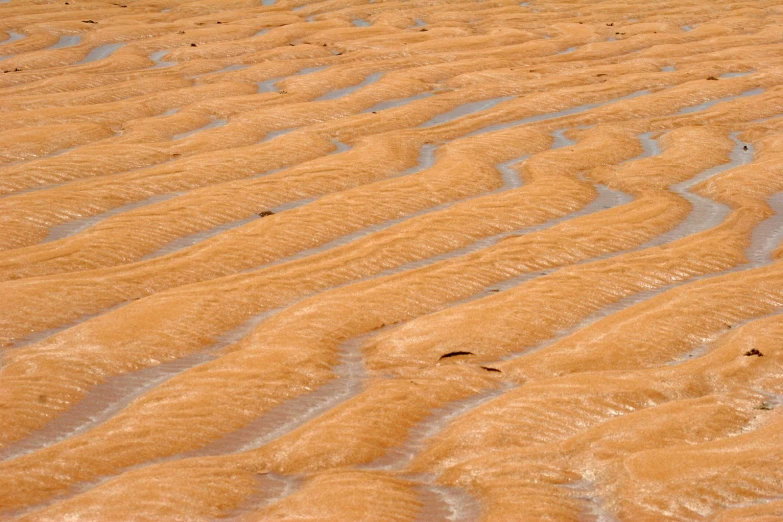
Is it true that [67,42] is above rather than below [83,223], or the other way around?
above

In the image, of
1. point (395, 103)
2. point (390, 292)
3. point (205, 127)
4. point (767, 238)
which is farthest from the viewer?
point (395, 103)

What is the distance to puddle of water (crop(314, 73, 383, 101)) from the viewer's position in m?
24.6

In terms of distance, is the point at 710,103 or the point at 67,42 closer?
the point at 710,103

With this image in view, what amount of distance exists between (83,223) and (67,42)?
1606cm

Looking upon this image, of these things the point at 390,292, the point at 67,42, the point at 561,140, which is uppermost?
the point at 67,42

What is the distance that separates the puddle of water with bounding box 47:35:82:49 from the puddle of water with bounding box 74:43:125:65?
32.6 inches

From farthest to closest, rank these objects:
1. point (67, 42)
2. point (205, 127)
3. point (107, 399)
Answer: point (67, 42) < point (205, 127) < point (107, 399)

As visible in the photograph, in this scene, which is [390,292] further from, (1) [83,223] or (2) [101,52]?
(2) [101,52]

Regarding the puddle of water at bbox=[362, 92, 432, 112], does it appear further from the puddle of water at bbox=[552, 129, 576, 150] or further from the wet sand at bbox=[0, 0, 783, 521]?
the puddle of water at bbox=[552, 129, 576, 150]

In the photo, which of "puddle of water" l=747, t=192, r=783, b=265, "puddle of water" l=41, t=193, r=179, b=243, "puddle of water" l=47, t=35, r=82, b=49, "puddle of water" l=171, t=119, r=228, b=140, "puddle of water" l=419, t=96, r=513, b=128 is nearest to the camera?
"puddle of water" l=747, t=192, r=783, b=265

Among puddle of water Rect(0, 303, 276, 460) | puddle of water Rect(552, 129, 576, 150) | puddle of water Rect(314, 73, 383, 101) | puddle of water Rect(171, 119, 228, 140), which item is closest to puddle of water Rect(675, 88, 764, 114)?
puddle of water Rect(552, 129, 576, 150)

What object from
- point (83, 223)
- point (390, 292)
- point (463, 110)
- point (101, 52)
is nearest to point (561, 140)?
point (463, 110)

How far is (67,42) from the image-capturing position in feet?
99.6

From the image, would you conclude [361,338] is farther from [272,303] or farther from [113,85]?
[113,85]
